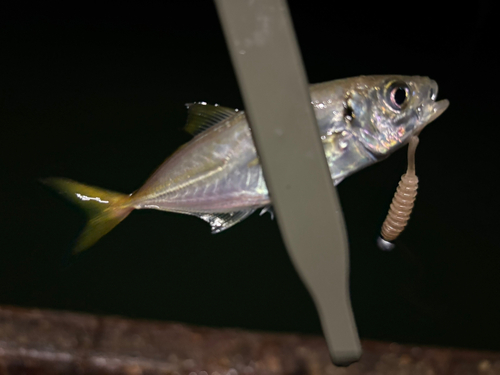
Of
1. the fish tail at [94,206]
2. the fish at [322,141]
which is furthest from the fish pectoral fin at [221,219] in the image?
the fish tail at [94,206]

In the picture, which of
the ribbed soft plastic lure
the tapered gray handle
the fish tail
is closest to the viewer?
the tapered gray handle

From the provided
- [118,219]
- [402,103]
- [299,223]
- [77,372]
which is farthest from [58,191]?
[402,103]

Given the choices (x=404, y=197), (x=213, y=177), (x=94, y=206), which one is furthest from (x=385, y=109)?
(x=94, y=206)

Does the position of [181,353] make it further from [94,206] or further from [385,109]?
[385,109]

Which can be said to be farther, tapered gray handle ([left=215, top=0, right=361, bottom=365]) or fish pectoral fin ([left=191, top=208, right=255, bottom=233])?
fish pectoral fin ([left=191, top=208, right=255, bottom=233])

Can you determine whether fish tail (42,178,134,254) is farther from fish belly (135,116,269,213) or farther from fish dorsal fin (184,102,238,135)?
fish dorsal fin (184,102,238,135)

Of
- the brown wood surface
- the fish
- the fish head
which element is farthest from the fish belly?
the brown wood surface

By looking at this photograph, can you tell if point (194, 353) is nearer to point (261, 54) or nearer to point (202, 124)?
point (202, 124)
